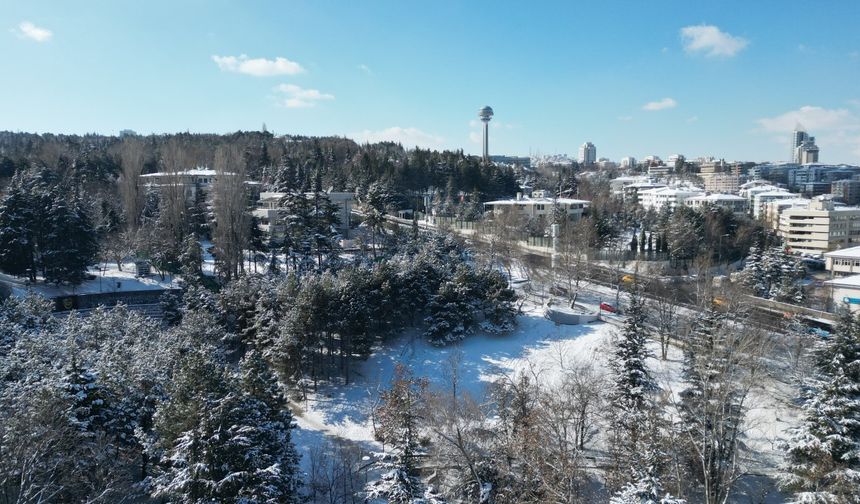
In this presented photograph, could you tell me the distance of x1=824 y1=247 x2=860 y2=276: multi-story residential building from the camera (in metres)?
38.9

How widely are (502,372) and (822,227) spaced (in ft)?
156

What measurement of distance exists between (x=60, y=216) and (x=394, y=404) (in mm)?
23712

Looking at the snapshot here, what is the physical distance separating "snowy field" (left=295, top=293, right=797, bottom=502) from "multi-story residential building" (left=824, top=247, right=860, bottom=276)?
2342 centimetres

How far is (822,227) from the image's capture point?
53.2 meters

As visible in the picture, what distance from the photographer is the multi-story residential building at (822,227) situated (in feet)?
174

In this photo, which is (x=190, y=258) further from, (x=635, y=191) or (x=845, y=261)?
(x=635, y=191)

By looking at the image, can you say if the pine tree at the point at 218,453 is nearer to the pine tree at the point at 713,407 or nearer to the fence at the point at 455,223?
the pine tree at the point at 713,407

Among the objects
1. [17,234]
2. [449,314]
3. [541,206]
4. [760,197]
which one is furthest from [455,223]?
[760,197]

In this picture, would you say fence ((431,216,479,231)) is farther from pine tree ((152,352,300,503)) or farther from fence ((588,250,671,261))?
pine tree ((152,352,300,503))

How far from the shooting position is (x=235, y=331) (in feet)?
81.2

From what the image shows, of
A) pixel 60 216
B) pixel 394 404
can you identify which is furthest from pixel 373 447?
pixel 60 216

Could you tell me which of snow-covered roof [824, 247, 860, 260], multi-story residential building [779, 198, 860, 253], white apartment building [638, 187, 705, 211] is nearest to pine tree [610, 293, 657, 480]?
snow-covered roof [824, 247, 860, 260]

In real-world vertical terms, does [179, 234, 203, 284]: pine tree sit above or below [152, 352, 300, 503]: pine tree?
above

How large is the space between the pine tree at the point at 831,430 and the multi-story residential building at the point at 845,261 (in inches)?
1256
